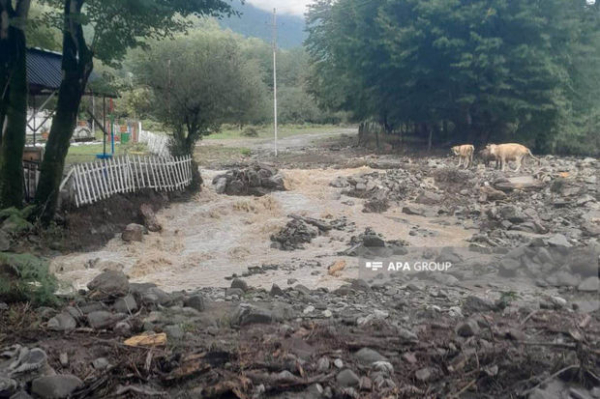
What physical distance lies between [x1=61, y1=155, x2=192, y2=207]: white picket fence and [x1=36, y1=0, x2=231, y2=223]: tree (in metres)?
0.67

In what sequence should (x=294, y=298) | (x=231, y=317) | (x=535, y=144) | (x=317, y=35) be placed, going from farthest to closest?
(x=317, y=35) → (x=535, y=144) → (x=294, y=298) → (x=231, y=317)

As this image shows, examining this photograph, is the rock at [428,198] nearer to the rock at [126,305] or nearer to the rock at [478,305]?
the rock at [478,305]

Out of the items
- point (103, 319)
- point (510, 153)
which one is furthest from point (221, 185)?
point (103, 319)

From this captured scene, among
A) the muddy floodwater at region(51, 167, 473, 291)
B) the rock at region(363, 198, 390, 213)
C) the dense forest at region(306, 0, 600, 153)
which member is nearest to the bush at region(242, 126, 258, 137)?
the dense forest at region(306, 0, 600, 153)

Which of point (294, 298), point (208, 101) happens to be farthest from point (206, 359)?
point (208, 101)

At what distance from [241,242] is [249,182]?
19.3 feet

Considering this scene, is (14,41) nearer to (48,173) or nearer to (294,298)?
(48,173)

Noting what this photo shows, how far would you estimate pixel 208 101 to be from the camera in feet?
68.6

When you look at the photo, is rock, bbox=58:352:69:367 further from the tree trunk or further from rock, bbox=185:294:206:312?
the tree trunk

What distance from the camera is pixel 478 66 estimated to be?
3116cm

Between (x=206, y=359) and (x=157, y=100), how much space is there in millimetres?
16364

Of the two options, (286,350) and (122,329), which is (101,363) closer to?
(122,329)

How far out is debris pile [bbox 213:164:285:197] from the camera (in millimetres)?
20500

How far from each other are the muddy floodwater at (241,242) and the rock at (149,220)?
297 mm
